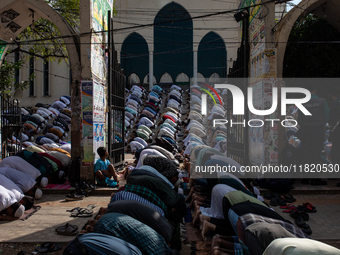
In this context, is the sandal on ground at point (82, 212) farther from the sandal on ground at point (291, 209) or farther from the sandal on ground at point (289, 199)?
the sandal on ground at point (289, 199)

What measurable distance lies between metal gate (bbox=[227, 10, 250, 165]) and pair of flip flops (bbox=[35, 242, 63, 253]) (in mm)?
5043

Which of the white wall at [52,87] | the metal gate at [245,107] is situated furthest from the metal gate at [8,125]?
the white wall at [52,87]

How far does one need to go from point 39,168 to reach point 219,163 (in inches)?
144

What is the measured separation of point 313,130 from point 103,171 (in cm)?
459

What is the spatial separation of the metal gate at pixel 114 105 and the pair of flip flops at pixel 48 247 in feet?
A: 13.6

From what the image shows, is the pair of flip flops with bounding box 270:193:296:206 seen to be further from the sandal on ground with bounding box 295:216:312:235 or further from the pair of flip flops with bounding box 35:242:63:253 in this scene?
the pair of flip flops with bounding box 35:242:63:253

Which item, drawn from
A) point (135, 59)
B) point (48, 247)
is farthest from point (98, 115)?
point (135, 59)

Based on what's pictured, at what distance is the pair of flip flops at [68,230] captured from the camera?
14.3ft

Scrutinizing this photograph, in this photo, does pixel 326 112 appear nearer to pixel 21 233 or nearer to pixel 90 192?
pixel 90 192

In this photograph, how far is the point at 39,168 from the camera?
6770mm

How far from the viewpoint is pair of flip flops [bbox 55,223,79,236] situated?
4.36 metres

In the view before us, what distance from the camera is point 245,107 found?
7914 mm

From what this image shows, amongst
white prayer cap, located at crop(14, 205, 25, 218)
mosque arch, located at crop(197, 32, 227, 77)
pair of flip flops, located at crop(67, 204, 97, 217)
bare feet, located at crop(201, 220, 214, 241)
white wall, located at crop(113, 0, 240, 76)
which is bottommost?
pair of flip flops, located at crop(67, 204, 97, 217)

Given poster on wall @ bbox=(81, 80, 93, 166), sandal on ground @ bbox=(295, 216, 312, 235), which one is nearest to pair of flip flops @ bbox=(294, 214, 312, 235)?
sandal on ground @ bbox=(295, 216, 312, 235)
